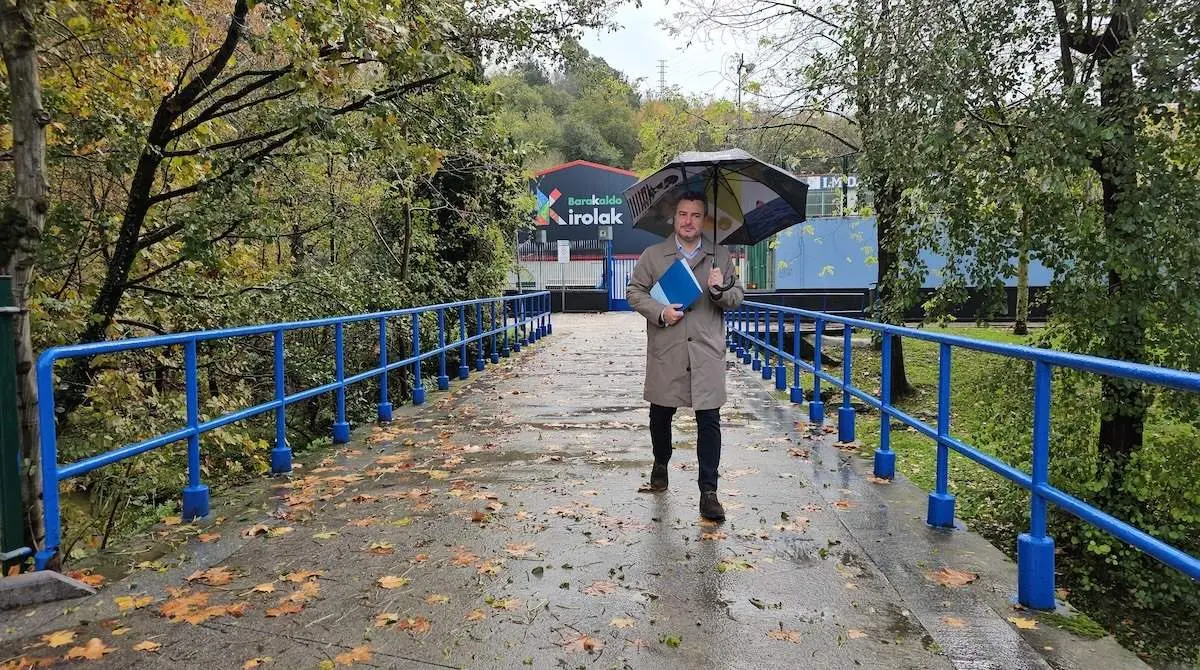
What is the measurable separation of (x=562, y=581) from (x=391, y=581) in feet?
2.77

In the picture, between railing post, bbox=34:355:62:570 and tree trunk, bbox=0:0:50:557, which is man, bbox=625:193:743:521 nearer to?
railing post, bbox=34:355:62:570

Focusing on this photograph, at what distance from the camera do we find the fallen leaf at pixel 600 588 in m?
3.82

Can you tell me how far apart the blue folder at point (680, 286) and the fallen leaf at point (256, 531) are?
2724mm

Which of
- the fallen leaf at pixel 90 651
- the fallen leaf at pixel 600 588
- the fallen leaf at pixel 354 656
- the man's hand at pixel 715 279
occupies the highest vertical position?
the man's hand at pixel 715 279

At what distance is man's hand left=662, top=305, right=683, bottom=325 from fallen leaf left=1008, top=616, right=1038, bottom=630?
7.44 ft

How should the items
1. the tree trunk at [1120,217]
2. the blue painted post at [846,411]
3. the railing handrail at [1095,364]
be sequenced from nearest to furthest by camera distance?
the railing handrail at [1095,364] → the tree trunk at [1120,217] → the blue painted post at [846,411]

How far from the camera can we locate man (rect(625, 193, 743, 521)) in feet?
15.9

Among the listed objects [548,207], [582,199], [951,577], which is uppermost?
[582,199]

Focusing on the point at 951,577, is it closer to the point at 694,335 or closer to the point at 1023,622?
the point at 1023,622

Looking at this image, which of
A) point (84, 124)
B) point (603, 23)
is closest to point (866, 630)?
point (84, 124)

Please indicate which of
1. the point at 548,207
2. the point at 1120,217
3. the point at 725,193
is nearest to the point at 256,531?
the point at 725,193

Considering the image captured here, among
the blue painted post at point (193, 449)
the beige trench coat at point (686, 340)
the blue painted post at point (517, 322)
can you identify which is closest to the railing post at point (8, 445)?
the blue painted post at point (193, 449)

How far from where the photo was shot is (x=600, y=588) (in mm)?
3877

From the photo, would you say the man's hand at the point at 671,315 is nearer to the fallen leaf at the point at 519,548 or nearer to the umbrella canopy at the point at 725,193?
the umbrella canopy at the point at 725,193
